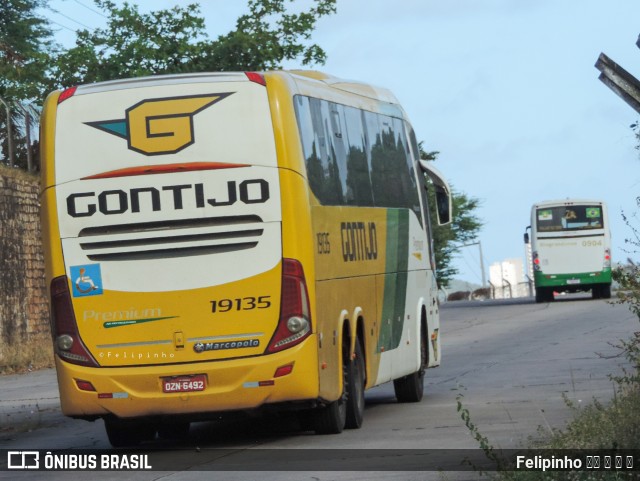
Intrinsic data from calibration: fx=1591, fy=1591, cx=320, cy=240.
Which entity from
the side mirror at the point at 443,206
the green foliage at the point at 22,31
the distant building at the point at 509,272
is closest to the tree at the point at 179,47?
the green foliage at the point at 22,31

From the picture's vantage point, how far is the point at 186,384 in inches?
544

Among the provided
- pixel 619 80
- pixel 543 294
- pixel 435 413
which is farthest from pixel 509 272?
pixel 619 80

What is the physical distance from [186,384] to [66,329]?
1.21 metres

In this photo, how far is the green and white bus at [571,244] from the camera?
5131cm

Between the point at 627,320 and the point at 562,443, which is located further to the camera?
the point at 627,320

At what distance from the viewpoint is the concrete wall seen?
30.7 m

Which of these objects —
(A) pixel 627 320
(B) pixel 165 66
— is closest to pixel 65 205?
(A) pixel 627 320

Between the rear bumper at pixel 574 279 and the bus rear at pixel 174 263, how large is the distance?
38315mm

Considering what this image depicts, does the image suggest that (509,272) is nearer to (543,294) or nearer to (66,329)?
(543,294)

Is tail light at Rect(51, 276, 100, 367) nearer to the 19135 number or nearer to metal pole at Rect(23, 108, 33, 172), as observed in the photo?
the 19135 number

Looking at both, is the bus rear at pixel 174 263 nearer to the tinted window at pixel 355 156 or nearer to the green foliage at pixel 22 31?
the tinted window at pixel 355 156

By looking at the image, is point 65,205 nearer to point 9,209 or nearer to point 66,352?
point 66,352

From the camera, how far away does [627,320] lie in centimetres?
3622

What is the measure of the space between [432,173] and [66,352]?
7.22 meters
